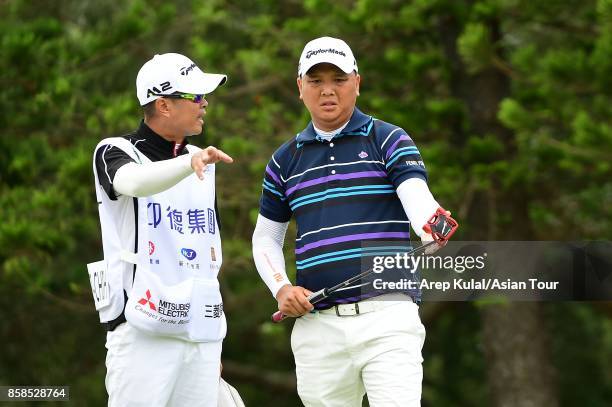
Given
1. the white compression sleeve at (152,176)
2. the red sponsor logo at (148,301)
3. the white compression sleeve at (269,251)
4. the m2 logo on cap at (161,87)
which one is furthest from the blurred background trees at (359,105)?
the white compression sleeve at (152,176)

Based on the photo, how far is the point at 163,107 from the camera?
4.53 metres

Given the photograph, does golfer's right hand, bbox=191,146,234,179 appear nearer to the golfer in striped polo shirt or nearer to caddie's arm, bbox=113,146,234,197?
caddie's arm, bbox=113,146,234,197

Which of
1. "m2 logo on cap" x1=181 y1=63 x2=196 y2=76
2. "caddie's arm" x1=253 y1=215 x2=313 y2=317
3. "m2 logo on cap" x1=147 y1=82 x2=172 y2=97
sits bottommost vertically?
"caddie's arm" x1=253 y1=215 x2=313 y2=317

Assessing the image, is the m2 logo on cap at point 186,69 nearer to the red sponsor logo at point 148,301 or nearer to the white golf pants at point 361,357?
the red sponsor logo at point 148,301

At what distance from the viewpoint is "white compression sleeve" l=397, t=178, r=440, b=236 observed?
412 cm

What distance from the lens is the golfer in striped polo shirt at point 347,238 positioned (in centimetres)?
427

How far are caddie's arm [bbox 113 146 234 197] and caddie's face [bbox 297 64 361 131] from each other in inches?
20.5

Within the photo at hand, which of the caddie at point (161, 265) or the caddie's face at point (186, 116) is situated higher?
the caddie's face at point (186, 116)

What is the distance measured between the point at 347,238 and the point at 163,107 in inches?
34.2

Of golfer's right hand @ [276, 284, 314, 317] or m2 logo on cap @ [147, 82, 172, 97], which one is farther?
m2 logo on cap @ [147, 82, 172, 97]

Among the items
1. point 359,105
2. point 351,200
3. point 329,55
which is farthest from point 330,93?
point 359,105

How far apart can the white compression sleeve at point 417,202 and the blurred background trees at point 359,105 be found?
5.80m

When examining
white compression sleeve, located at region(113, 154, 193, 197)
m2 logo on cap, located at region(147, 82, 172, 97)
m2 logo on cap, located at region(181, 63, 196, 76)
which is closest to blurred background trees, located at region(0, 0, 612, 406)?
m2 logo on cap, located at region(181, 63, 196, 76)

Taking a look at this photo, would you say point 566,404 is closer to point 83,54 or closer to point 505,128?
point 505,128
